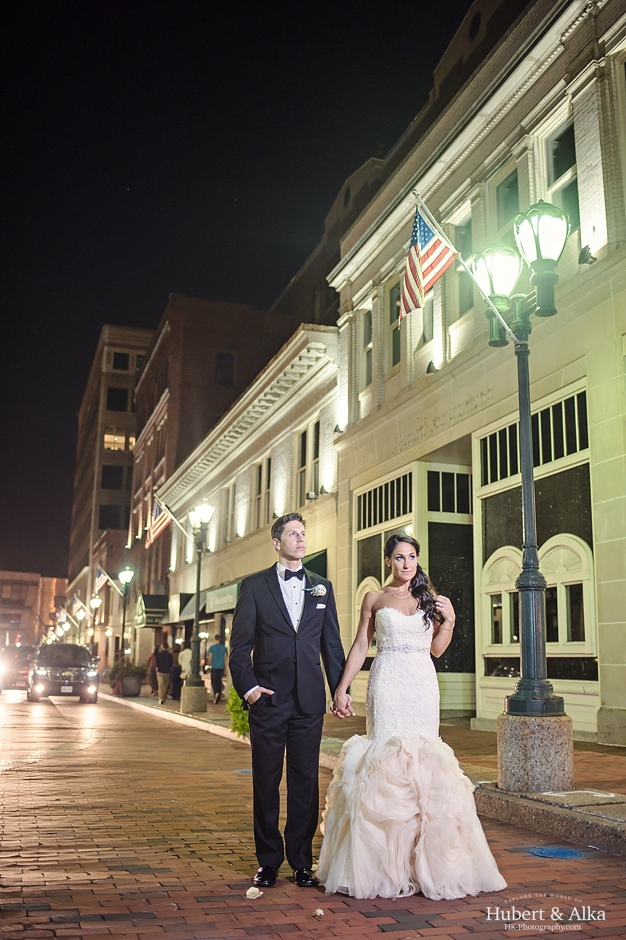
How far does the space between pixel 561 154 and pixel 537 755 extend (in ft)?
35.7

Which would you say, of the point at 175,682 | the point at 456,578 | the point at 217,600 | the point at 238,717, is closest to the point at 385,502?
the point at 456,578

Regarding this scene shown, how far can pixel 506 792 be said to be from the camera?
25.8ft

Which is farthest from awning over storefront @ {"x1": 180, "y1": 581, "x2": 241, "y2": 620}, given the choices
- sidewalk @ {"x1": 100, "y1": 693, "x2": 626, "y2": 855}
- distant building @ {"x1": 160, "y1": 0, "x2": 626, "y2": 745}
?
sidewalk @ {"x1": 100, "y1": 693, "x2": 626, "y2": 855}

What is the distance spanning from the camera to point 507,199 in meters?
16.8

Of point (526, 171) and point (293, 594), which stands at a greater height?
point (526, 171)

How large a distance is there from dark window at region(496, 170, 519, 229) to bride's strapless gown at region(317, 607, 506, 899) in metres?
13.0

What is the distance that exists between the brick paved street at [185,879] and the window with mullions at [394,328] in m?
12.9

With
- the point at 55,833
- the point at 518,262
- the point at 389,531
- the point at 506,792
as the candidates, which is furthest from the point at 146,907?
the point at 389,531

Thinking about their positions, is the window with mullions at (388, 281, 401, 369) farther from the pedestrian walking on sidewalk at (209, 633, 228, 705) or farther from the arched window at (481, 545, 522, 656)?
the pedestrian walking on sidewalk at (209, 633, 228, 705)

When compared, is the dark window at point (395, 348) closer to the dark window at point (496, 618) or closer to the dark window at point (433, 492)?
the dark window at point (433, 492)

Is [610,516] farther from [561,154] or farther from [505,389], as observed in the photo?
[561,154]

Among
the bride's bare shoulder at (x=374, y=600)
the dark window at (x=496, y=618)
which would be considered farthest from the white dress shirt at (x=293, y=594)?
the dark window at (x=496, y=618)

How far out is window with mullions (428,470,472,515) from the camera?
18.8 metres

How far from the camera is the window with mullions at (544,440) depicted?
1358 centimetres
